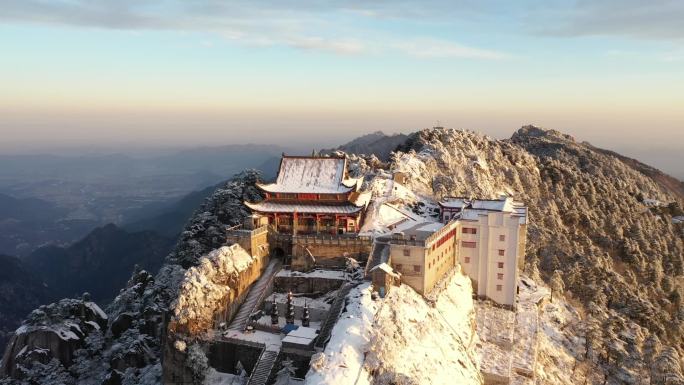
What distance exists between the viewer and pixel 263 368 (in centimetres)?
4044

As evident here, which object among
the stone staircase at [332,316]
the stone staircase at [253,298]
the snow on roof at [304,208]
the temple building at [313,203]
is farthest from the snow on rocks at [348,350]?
the temple building at [313,203]

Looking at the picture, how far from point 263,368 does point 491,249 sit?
32.2 meters

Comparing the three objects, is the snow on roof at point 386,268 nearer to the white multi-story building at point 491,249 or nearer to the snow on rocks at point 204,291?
the snow on rocks at point 204,291

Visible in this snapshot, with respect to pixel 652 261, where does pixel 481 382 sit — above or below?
above

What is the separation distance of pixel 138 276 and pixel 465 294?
170 ft

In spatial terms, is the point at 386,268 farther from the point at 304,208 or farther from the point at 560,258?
the point at 560,258

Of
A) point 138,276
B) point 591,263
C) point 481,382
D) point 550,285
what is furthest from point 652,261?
point 138,276

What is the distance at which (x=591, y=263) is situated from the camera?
91.4 meters

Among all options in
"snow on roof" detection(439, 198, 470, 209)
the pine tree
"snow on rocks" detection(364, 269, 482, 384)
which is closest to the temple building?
"snow on roof" detection(439, 198, 470, 209)

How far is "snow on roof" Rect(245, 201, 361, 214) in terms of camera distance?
5819 centimetres

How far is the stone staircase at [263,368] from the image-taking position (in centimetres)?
3956

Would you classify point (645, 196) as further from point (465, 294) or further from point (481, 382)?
point (481, 382)

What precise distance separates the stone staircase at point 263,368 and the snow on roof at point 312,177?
23.3m

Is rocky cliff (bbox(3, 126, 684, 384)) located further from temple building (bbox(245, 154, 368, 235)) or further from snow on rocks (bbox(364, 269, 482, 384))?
temple building (bbox(245, 154, 368, 235))
